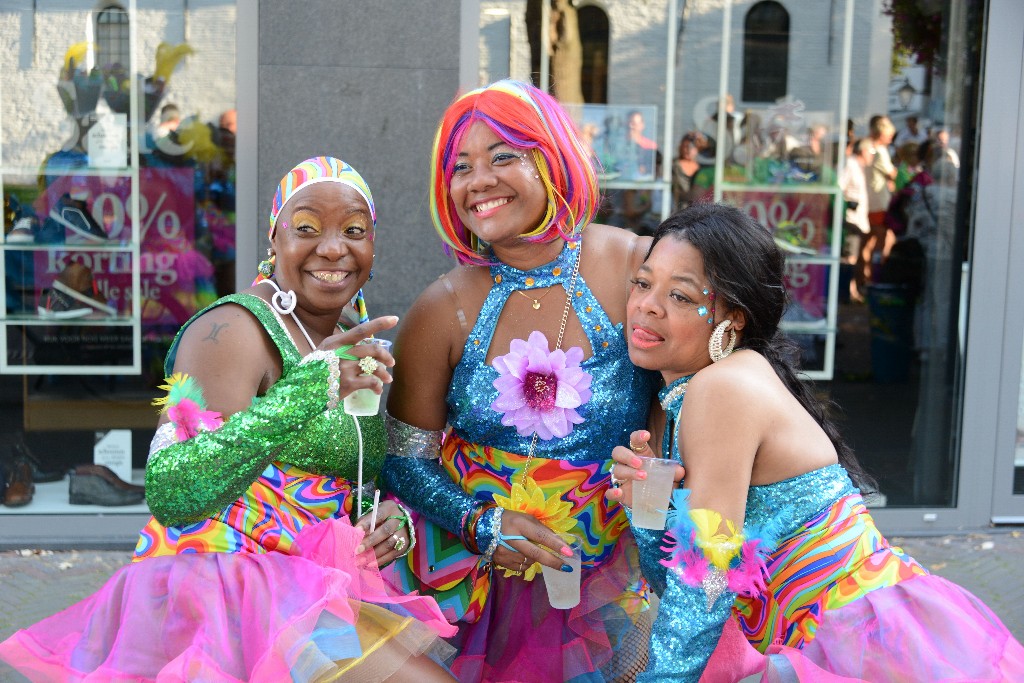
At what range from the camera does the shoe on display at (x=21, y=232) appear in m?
5.46

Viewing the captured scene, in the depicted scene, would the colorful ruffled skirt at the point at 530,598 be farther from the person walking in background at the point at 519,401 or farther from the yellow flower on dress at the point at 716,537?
the yellow flower on dress at the point at 716,537

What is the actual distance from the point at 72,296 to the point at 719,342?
421 centimetres

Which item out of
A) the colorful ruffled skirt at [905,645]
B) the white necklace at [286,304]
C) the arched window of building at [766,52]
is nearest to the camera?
the colorful ruffled skirt at [905,645]

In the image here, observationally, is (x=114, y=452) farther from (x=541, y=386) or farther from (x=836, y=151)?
(x=836, y=151)

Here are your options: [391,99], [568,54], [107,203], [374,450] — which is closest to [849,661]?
[374,450]

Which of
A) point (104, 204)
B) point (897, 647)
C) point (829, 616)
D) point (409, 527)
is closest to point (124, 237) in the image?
point (104, 204)

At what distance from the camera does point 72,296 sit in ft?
18.2

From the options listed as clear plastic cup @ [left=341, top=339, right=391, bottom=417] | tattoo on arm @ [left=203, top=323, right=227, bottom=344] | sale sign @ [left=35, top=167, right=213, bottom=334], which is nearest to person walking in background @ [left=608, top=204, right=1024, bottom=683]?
clear plastic cup @ [left=341, top=339, right=391, bottom=417]

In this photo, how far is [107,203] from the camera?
550 cm

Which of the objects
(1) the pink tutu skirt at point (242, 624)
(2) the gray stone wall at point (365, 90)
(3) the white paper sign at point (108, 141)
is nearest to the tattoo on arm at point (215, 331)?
(1) the pink tutu skirt at point (242, 624)

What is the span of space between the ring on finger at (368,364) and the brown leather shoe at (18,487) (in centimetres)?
396

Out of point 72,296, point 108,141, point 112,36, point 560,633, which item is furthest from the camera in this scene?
point 72,296

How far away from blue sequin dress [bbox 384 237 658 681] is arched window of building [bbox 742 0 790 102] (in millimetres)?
3362

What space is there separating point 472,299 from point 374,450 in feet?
1.66
